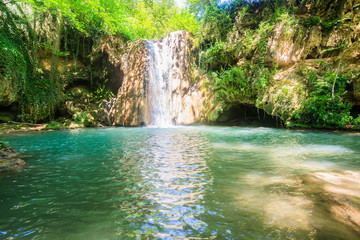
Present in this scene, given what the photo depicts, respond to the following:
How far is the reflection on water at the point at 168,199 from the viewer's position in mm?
1901

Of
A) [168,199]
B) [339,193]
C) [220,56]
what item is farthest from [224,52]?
[168,199]

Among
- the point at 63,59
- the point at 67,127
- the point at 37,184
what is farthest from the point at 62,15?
the point at 37,184

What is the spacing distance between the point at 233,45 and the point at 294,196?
43.8ft

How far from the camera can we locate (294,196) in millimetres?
2602

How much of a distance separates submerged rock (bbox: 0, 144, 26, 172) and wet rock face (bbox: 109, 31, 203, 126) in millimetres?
10474

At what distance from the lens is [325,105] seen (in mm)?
9523

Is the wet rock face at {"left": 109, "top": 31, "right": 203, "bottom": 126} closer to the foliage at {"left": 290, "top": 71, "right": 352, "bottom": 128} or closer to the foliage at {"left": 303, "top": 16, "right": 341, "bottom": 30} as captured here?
the foliage at {"left": 290, "top": 71, "right": 352, "bottom": 128}

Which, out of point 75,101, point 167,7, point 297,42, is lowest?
point 75,101

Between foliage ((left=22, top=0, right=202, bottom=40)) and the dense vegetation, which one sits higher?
foliage ((left=22, top=0, right=202, bottom=40))

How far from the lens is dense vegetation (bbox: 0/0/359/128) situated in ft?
31.8

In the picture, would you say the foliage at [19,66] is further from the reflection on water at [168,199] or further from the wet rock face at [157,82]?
the wet rock face at [157,82]

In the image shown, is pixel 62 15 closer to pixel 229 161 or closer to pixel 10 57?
pixel 10 57

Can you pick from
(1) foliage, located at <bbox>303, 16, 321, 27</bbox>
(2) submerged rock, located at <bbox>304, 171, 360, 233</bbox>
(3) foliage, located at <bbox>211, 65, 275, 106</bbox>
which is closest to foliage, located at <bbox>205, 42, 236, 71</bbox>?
(3) foliage, located at <bbox>211, 65, 275, 106</bbox>

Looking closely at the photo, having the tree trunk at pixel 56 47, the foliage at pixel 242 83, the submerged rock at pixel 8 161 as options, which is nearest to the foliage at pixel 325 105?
the foliage at pixel 242 83
